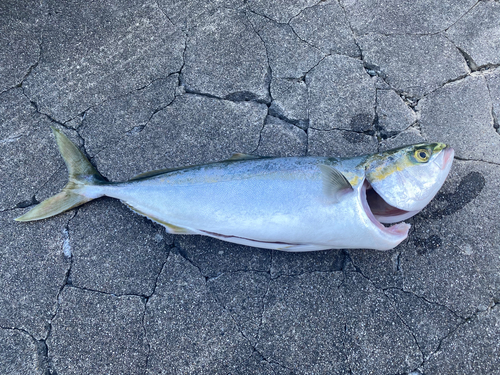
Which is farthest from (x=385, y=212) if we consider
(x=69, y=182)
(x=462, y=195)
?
(x=69, y=182)

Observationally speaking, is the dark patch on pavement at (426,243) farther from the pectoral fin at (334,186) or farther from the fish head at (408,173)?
the pectoral fin at (334,186)

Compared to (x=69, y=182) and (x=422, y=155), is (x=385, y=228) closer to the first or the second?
(x=422, y=155)

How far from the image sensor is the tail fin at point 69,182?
250 cm

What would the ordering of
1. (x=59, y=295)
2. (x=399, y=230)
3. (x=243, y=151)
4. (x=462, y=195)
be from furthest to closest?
1. (x=243, y=151)
2. (x=462, y=195)
3. (x=59, y=295)
4. (x=399, y=230)

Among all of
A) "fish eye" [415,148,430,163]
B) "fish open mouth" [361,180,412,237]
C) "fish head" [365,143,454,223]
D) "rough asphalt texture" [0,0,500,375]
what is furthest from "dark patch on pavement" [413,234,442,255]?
"fish eye" [415,148,430,163]

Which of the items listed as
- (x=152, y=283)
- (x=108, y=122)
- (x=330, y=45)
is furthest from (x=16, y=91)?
(x=330, y=45)

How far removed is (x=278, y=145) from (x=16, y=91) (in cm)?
226

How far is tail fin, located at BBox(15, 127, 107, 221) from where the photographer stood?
2500 millimetres

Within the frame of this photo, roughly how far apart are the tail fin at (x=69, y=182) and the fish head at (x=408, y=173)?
1.90m

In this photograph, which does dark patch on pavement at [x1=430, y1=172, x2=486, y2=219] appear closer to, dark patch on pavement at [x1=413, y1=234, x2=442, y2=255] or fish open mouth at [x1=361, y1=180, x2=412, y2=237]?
dark patch on pavement at [x1=413, y1=234, x2=442, y2=255]

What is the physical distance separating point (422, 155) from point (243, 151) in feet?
4.15

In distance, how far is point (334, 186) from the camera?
2.09 meters

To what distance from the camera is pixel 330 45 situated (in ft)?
9.77

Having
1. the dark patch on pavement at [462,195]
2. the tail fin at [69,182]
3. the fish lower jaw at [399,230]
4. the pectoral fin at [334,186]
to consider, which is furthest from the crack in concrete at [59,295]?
the dark patch on pavement at [462,195]
